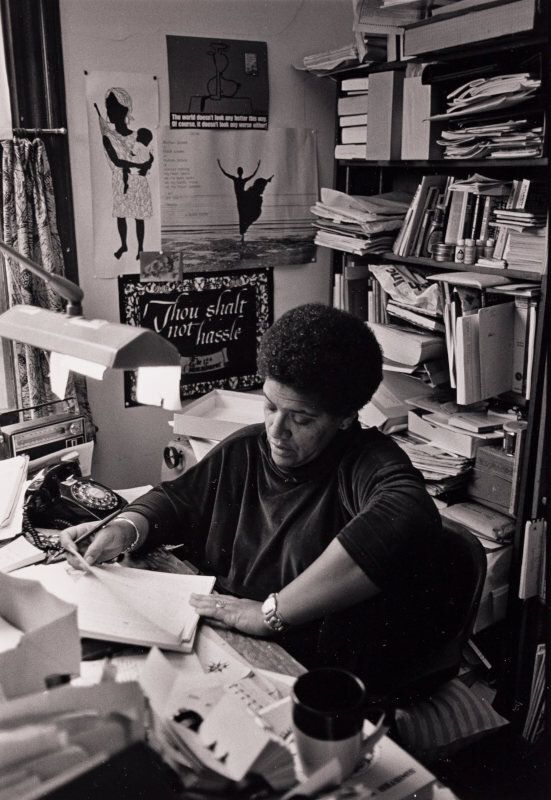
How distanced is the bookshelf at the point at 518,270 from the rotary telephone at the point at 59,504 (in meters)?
1.22

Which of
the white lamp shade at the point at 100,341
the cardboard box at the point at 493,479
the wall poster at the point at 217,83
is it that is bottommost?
the cardboard box at the point at 493,479

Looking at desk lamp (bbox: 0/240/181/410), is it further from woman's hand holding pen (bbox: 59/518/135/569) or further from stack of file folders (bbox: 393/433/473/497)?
stack of file folders (bbox: 393/433/473/497)

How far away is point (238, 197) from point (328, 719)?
2493 mm

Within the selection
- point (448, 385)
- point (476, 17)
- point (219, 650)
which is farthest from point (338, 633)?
point (476, 17)

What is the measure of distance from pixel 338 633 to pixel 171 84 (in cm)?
217

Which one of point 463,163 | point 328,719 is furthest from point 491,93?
point 328,719

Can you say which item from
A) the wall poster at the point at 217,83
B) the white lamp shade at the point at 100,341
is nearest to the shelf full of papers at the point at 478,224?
the wall poster at the point at 217,83

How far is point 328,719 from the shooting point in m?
0.93

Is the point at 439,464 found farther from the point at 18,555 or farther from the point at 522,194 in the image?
the point at 18,555

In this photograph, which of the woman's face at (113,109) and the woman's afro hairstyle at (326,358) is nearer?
the woman's afro hairstyle at (326,358)

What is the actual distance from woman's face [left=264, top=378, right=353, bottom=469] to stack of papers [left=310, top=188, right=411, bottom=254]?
4.34 feet

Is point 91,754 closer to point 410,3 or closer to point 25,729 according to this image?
point 25,729

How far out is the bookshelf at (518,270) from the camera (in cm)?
220

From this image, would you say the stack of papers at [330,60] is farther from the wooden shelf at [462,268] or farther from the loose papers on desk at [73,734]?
the loose papers on desk at [73,734]
